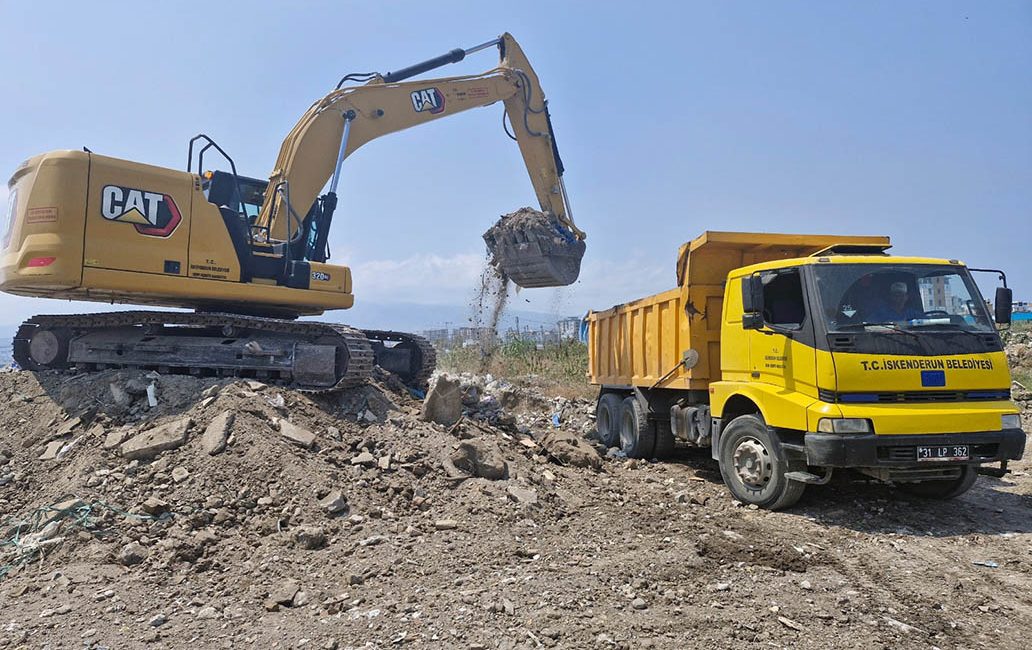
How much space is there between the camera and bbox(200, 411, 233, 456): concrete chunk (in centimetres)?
613

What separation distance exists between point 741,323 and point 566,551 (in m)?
3.00

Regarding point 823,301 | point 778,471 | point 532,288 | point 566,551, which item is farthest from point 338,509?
point 532,288

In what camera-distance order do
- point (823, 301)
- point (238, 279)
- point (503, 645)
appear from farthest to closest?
point (238, 279) → point (823, 301) → point (503, 645)

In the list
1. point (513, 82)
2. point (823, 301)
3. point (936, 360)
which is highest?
point (513, 82)

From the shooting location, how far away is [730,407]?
7.02 metres

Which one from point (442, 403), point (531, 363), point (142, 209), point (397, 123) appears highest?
point (397, 123)

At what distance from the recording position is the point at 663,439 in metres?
9.12

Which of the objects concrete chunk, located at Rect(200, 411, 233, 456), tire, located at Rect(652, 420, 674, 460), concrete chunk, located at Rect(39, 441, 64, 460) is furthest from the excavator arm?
tire, located at Rect(652, 420, 674, 460)

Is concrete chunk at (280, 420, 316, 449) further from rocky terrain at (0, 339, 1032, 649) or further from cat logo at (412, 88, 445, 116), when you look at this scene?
cat logo at (412, 88, 445, 116)

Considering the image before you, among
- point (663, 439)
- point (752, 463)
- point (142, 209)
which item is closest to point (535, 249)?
point (663, 439)

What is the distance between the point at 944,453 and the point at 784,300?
67.5 inches

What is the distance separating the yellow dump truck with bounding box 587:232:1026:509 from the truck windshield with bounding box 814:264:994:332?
11 millimetres

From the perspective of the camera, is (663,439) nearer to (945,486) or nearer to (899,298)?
(945,486)

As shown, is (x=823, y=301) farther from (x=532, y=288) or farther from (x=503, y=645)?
(x=532, y=288)
